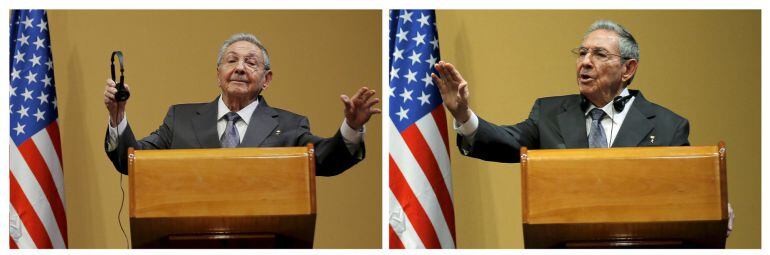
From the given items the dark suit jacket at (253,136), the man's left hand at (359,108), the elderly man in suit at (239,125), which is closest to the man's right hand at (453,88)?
the man's left hand at (359,108)

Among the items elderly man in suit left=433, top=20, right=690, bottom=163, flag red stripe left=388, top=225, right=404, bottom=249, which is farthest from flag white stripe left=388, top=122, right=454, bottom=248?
elderly man in suit left=433, top=20, right=690, bottom=163

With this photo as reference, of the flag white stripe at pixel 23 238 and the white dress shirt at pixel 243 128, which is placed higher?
the white dress shirt at pixel 243 128

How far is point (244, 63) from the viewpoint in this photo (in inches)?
221

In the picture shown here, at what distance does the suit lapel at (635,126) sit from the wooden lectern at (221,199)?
4.54 ft

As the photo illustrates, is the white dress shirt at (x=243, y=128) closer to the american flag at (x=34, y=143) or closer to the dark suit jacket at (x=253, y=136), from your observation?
the dark suit jacket at (x=253, y=136)

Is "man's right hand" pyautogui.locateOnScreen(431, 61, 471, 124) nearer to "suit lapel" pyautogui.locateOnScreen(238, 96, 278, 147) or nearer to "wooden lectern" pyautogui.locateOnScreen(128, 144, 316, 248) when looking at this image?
"wooden lectern" pyautogui.locateOnScreen(128, 144, 316, 248)

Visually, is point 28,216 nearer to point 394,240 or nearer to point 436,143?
point 394,240

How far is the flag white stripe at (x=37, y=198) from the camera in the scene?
589 centimetres

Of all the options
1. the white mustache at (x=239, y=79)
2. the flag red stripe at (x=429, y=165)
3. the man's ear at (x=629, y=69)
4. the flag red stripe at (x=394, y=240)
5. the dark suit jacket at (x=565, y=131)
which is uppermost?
the man's ear at (x=629, y=69)

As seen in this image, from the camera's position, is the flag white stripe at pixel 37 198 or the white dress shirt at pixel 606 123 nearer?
the white dress shirt at pixel 606 123

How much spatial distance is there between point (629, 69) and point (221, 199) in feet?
6.47

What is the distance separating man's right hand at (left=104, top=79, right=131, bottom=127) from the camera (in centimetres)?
539

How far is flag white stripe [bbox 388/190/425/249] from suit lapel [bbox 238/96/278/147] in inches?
29.1

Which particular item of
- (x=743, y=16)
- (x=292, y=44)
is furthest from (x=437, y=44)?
(x=743, y=16)
